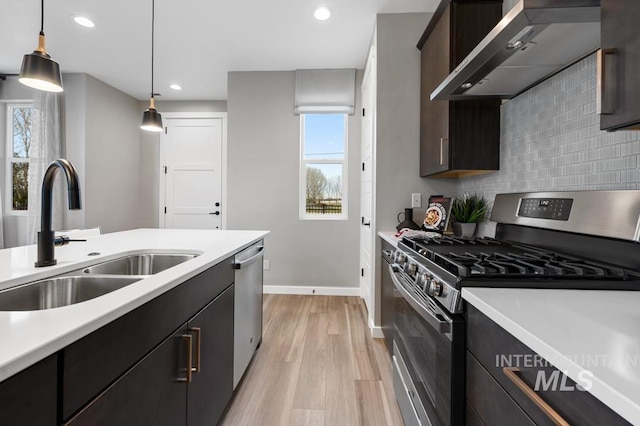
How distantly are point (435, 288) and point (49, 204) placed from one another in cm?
136

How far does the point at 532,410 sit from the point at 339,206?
3430mm

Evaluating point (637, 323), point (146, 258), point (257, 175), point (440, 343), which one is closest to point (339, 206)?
point (257, 175)

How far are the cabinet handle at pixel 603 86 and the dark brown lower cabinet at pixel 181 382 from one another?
143 centimetres

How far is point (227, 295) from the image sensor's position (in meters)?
1.60

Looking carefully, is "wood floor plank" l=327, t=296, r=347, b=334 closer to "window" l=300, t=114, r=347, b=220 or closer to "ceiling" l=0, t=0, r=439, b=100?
"window" l=300, t=114, r=347, b=220

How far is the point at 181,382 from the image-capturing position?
42.3 inches

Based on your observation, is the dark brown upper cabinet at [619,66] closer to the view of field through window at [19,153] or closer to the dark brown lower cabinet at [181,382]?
the dark brown lower cabinet at [181,382]

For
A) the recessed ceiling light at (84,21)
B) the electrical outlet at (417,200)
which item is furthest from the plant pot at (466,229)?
the recessed ceiling light at (84,21)

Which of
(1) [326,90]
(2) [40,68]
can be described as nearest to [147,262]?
(2) [40,68]

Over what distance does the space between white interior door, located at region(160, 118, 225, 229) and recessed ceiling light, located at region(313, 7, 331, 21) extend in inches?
106

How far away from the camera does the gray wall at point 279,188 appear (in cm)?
390

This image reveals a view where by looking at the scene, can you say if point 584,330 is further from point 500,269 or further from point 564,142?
point 564,142

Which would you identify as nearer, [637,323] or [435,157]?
[637,323]

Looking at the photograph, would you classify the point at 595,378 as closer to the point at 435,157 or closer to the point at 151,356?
the point at 151,356
